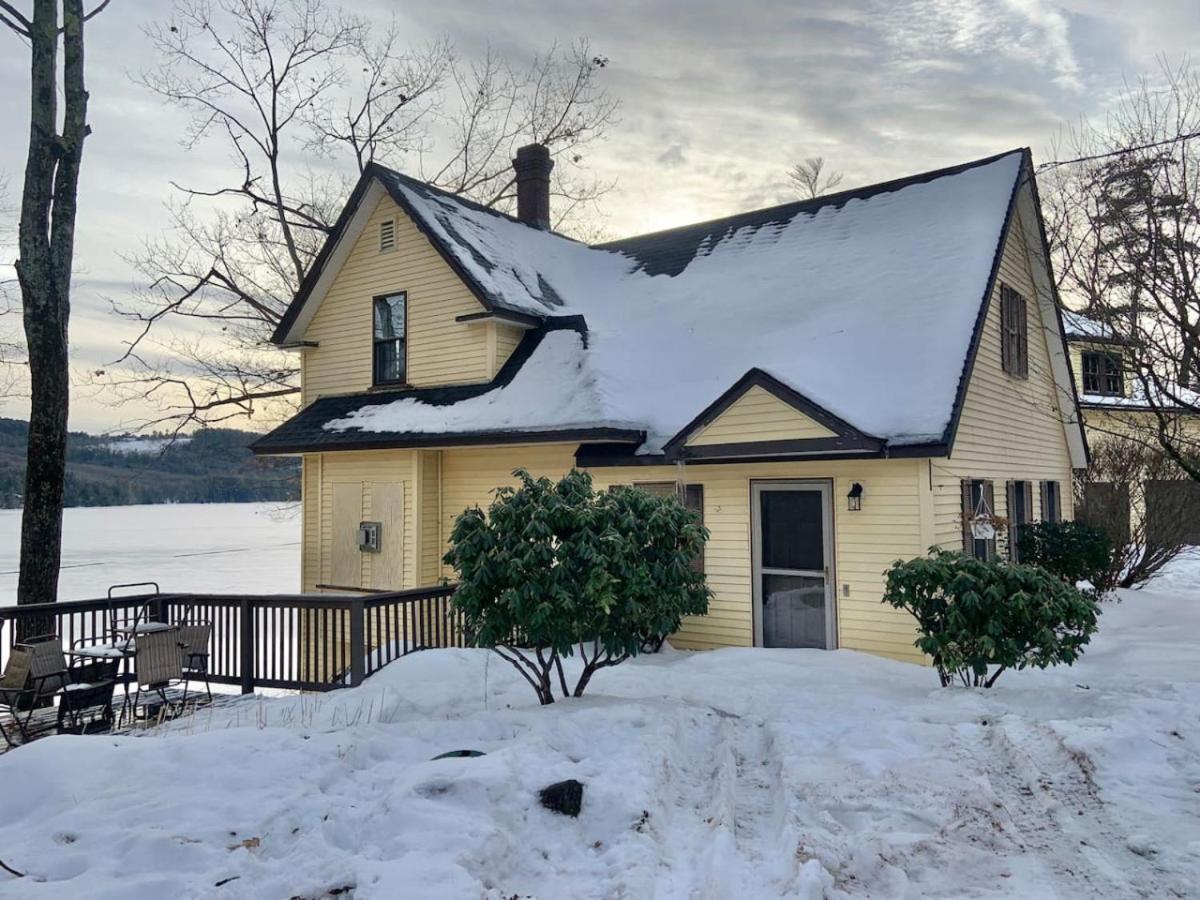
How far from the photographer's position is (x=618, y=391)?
11.1 meters

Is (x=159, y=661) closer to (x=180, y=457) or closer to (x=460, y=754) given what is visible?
(x=460, y=754)

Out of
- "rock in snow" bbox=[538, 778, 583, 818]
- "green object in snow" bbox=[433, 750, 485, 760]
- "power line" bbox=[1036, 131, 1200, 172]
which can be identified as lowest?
"rock in snow" bbox=[538, 778, 583, 818]

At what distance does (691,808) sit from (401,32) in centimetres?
2356

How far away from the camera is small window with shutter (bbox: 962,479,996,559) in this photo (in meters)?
9.51

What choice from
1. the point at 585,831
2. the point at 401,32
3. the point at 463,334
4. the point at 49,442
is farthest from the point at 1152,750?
the point at 401,32

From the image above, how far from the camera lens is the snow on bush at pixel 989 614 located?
6.49 m

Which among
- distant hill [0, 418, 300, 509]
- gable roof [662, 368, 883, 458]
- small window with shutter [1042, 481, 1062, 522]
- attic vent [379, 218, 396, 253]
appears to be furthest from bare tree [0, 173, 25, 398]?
small window with shutter [1042, 481, 1062, 522]

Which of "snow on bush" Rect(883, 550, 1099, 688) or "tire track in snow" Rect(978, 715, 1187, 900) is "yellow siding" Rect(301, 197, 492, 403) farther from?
"tire track in snow" Rect(978, 715, 1187, 900)

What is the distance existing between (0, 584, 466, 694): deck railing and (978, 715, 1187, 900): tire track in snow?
18.2 feet

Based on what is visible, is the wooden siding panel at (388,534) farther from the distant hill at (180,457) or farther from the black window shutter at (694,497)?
the black window shutter at (694,497)

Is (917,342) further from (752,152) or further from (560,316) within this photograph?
(752,152)

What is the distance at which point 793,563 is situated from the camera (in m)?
9.37

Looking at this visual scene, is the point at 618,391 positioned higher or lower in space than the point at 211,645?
higher

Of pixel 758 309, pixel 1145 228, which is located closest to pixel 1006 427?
pixel 1145 228
